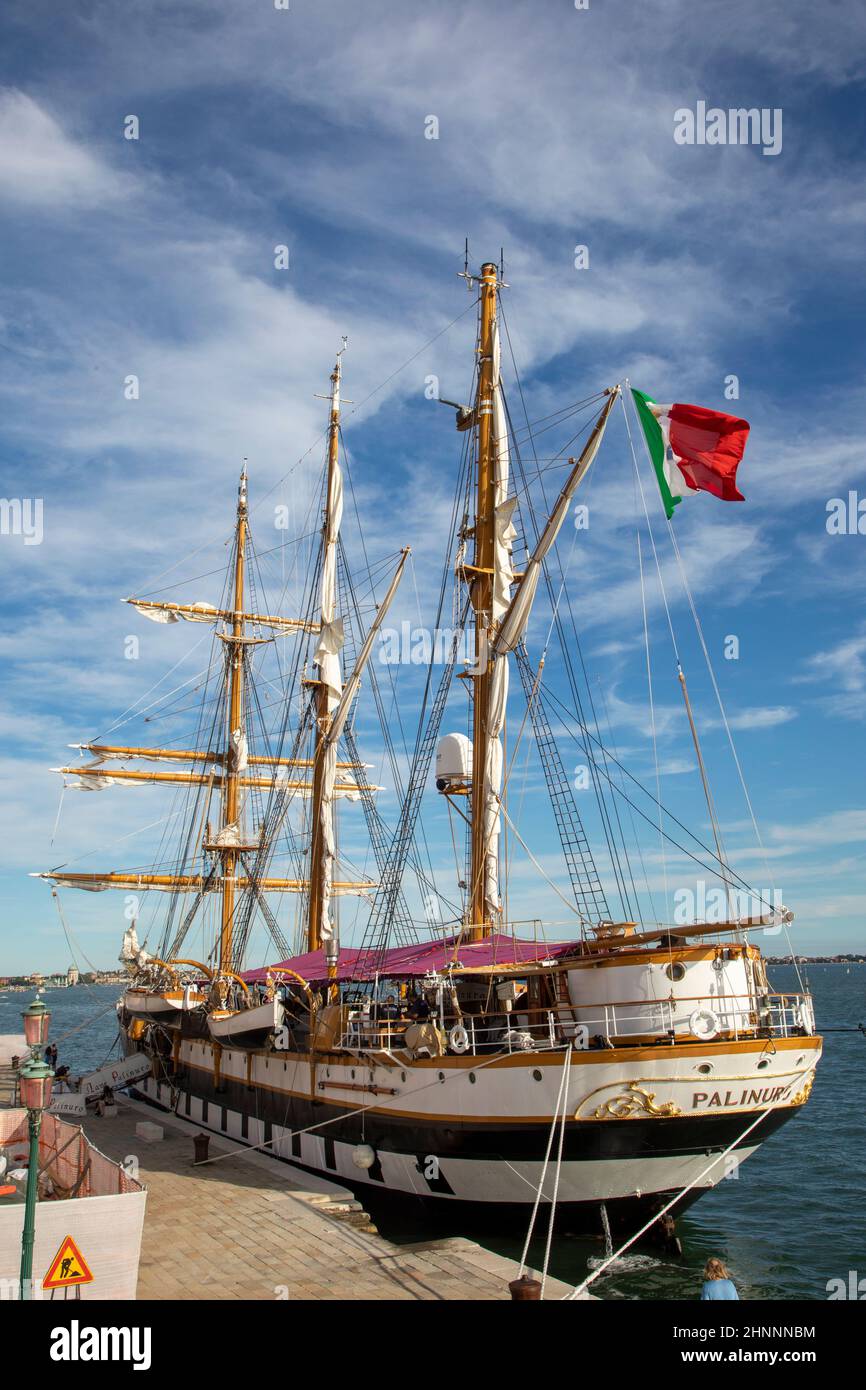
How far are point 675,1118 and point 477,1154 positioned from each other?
382 centimetres

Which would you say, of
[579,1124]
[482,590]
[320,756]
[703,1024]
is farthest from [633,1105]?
[320,756]

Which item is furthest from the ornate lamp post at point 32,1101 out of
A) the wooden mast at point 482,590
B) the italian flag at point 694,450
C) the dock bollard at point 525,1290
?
the italian flag at point 694,450

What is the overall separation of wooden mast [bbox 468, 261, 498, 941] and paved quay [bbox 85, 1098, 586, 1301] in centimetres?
679

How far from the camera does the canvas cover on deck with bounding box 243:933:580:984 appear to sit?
67.2ft

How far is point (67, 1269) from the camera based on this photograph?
1092 centimetres

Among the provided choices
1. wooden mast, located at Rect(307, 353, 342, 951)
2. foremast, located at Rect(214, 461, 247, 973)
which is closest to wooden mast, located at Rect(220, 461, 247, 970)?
foremast, located at Rect(214, 461, 247, 973)

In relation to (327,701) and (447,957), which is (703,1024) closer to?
(447,957)

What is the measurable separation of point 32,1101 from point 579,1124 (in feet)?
30.3

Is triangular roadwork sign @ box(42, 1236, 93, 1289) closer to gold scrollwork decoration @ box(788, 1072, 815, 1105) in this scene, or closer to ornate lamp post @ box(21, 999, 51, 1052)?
ornate lamp post @ box(21, 999, 51, 1052)

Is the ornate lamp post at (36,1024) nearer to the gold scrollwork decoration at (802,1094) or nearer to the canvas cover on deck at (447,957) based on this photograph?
the canvas cover on deck at (447,957)
